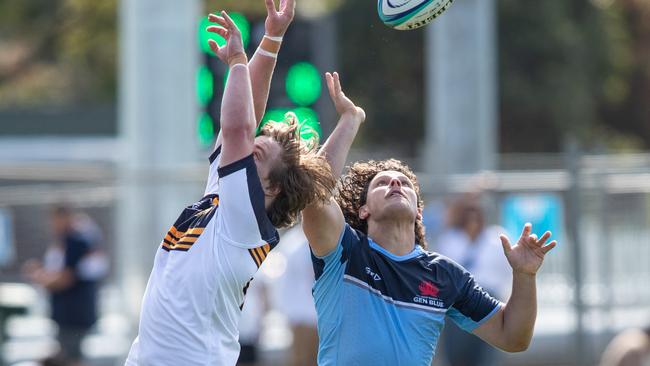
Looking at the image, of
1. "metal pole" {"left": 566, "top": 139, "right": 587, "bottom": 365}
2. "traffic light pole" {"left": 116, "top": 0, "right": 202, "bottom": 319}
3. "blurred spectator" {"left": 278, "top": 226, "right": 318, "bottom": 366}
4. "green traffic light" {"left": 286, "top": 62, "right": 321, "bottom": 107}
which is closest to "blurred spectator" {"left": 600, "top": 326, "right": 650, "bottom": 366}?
"metal pole" {"left": 566, "top": 139, "right": 587, "bottom": 365}

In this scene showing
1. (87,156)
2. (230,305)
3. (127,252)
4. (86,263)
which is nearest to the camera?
(230,305)

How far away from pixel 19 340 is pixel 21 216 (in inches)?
42.9

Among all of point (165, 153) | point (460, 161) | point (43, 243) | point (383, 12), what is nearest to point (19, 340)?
point (43, 243)

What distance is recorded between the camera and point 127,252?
10016 mm

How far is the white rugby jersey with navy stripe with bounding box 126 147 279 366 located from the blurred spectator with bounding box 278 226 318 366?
5.45m

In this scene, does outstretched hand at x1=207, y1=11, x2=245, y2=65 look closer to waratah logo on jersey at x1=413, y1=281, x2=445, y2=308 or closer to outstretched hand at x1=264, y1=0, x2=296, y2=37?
outstretched hand at x1=264, y1=0, x2=296, y2=37

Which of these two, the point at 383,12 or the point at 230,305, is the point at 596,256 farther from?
the point at 230,305

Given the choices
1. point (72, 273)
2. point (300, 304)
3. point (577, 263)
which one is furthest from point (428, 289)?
point (72, 273)

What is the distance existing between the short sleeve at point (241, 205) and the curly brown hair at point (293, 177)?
0.14m

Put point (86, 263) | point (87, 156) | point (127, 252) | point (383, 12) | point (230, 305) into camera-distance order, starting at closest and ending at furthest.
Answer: point (230, 305) < point (383, 12) < point (127, 252) < point (86, 263) < point (87, 156)

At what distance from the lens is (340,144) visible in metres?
5.14

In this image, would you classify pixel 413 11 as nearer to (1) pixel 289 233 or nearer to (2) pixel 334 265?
(2) pixel 334 265

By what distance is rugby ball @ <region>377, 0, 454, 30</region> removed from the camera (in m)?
5.27

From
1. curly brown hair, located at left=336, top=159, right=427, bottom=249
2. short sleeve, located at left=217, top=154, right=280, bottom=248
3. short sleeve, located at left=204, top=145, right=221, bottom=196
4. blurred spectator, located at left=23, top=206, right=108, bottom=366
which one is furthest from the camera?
blurred spectator, located at left=23, top=206, right=108, bottom=366
